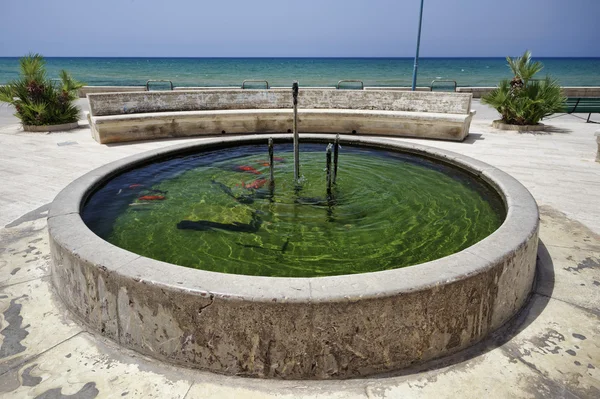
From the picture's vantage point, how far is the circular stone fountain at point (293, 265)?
257 centimetres

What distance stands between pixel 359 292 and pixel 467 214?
9.78 ft

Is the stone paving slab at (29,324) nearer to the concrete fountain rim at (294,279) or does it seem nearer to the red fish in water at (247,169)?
the concrete fountain rim at (294,279)

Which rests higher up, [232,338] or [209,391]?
[232,338]

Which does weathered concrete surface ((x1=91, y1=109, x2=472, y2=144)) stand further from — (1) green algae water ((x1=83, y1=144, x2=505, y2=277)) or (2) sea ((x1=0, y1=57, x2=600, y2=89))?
(2) sea ((x1=0, y1=57, x2=600, y2=89))

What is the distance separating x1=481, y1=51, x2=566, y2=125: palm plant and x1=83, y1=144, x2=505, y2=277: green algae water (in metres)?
5.65

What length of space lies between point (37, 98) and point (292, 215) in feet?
32.9

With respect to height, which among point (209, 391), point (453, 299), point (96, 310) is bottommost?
point (209, 391)

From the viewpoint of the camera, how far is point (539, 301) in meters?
3.49

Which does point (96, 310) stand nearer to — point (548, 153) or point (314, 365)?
point (314, 365)

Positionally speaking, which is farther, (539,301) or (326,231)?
(326,231)

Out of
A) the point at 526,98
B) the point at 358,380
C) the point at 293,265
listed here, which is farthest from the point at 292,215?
the point at 526,98

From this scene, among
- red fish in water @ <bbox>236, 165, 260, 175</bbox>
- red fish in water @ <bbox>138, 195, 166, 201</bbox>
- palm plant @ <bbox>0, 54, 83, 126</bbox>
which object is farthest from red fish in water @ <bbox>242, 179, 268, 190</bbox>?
palm plant @ <bbox>0, 54, 83, 126</bbox>

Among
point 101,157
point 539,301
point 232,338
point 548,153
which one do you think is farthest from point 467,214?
point 101,157

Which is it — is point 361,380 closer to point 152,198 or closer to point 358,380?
point 358,380
